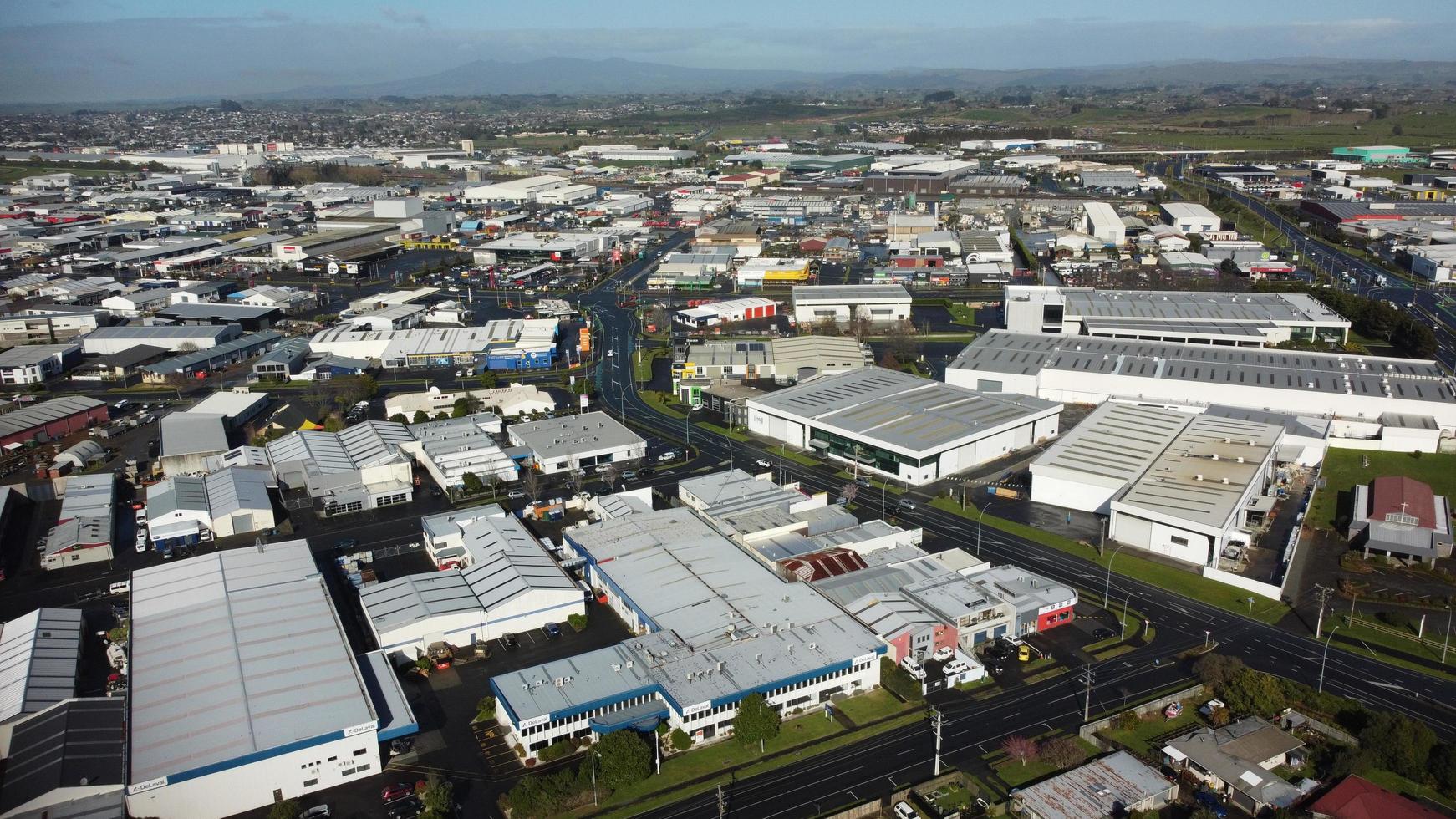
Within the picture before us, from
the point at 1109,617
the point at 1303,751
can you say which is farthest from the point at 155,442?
the point at 1303,751

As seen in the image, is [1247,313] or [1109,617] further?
[1247,313]

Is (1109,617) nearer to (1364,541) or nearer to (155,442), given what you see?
(1364,541)

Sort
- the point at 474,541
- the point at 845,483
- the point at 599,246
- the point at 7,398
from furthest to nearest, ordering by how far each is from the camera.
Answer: the point at 599,246
the point at 7,398
the point at 845,483
the point at 474,541

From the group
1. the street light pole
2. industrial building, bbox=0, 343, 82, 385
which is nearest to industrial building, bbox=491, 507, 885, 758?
the street light pole

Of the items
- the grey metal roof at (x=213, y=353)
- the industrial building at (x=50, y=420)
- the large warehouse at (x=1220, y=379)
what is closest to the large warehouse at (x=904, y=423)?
the large warehouse at (x=1220, y=379)

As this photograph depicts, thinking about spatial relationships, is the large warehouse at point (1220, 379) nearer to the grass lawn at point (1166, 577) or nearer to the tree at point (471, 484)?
the grass lawn at point (1166, 577)

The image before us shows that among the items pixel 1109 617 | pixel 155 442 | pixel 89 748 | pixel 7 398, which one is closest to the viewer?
pixel 89 748
